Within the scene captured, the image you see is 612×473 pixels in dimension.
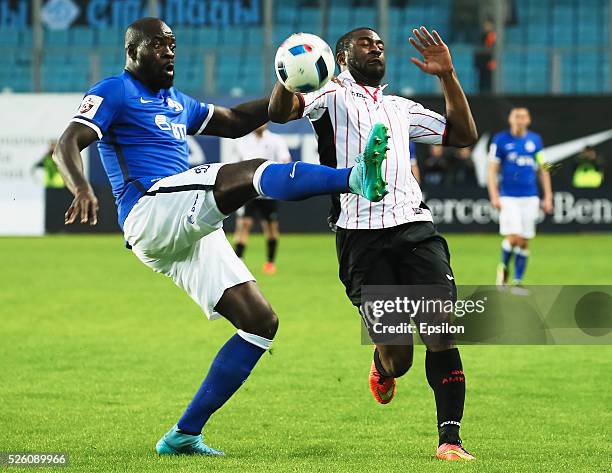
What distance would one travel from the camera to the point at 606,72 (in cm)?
2508

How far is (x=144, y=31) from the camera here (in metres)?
5.92

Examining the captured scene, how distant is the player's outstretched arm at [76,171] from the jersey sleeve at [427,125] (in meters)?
1.67

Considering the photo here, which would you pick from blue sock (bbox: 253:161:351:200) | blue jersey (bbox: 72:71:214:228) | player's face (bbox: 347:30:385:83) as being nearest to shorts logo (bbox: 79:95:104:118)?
blue jersey (bbox: 72:71:214:228)

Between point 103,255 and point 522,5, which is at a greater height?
point 522,5

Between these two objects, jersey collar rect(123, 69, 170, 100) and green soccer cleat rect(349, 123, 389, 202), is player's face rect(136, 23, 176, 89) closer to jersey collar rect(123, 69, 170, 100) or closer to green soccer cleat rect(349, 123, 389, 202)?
jersey collar rect(123, 69, 170, 100)

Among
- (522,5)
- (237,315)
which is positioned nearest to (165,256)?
(237,315)

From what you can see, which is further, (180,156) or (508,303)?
(508,303)

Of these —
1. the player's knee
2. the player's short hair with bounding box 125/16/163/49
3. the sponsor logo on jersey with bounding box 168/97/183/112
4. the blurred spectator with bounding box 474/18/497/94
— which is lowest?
the player's knee

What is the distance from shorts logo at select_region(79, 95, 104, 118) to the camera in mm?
5637

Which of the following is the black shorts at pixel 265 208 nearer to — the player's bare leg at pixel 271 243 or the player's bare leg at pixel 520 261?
the player's bare leg at pixel 271 243

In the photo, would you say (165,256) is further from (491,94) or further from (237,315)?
(491,94)

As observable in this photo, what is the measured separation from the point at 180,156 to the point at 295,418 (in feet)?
6.00

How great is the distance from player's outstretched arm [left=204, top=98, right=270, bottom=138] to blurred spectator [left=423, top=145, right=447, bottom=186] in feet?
59.5

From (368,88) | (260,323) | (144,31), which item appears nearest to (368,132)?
(368,88)
